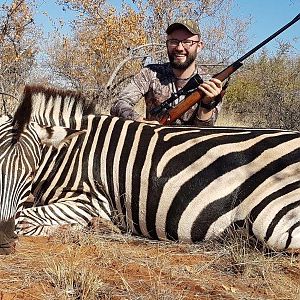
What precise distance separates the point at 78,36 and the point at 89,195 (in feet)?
37.8

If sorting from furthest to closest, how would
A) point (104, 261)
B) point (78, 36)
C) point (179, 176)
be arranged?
1. point (78, 36)
2. point (179, 176)
3. point (104, 261)

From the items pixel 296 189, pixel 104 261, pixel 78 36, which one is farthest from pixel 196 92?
pixel 78 36

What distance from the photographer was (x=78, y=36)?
1405 centimetres

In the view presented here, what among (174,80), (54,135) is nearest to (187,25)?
(174,80)

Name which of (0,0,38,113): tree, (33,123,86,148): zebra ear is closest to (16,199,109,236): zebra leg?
(33,123,86,148): zebra ear

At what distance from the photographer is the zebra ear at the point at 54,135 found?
3059 millimetres

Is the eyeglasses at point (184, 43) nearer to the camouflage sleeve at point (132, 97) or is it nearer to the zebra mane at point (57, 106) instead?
the camouflage sleeve at point (132, 97)

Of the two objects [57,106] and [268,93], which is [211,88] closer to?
[57,106]

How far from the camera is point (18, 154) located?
2.78m

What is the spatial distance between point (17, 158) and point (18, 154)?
27 mm

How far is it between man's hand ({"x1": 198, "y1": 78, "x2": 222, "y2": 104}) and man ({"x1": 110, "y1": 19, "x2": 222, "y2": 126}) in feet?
0.76

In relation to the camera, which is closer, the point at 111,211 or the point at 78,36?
the point at 111,211

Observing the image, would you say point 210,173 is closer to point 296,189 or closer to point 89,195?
point 296,189

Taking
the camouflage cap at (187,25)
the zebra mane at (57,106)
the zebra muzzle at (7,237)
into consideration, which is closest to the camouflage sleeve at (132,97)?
the camouflage cap at (187,25)
